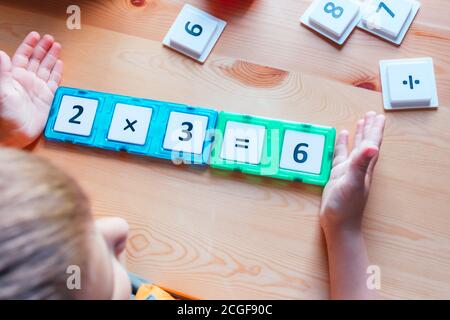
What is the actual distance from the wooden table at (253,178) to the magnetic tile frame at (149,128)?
2 centimetres

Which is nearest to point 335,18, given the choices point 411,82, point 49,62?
point 411,82

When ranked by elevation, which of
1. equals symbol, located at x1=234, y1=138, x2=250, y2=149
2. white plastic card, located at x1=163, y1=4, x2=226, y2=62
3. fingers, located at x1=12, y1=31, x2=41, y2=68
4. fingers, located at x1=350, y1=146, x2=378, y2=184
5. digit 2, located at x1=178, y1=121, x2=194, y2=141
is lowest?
fingers, located at x1=350, y1=146, x2=378, y2=184

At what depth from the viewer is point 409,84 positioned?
2.41 feet

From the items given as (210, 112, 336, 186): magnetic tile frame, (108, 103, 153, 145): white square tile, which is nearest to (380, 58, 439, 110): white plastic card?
(210, 112, 336, 186): magnetic tile frame

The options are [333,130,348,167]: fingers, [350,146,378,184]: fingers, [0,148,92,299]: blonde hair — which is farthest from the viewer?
[333,130,348,167]: fingers

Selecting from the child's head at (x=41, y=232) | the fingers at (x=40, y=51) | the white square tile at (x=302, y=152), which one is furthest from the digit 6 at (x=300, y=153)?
the fingers at (x=40, y=51)

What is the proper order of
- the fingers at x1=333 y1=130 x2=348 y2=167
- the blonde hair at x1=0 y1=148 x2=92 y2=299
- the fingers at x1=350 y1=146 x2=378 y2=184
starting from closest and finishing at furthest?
1. the blonde hair at x1=0 y1=148 x2=92 y2=299
2. the fingers at x1=350 y1=146 x2=378 y2=184
3. the fingers at x1=333 y1=130 x2=348 y2=167

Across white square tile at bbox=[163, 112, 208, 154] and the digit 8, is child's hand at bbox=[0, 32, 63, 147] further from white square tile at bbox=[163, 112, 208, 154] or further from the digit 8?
the digit 8

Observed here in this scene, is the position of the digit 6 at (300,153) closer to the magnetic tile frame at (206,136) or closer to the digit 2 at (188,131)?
the magnetic tile frame at (206,136)

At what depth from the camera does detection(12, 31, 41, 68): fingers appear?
0.77 metres

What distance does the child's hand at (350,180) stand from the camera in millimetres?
647

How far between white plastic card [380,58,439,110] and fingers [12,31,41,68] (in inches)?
23.3

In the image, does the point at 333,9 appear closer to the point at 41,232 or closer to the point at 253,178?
the point at 253,178
